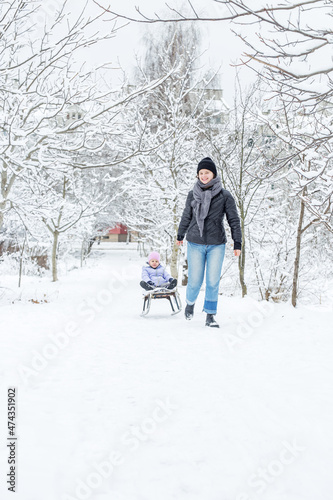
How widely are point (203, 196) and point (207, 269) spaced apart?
91 centimetres

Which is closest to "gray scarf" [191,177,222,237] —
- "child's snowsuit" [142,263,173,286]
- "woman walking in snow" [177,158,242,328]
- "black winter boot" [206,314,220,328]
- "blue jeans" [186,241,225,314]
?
"woman walking in snow" [177,158,242,328]

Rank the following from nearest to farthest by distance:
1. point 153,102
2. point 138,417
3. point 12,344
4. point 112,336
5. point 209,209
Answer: point 138,417 → point 12,344 → point 112,336 → point 209,209 → point 153,102

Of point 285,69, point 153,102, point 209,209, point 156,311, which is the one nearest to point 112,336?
point 209,209

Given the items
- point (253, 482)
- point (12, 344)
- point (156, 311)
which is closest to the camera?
point (253, 482)

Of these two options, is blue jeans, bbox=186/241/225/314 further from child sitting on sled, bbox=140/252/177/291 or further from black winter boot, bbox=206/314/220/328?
child sitting on sled, bbox=140/252/177/291

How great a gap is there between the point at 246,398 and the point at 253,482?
862 millimetres

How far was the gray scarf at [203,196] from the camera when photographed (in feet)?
15.1

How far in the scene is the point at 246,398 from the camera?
2330mm

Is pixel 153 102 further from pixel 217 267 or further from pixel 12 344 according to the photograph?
pixel 12 344

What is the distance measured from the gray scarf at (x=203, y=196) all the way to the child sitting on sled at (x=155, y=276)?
4.41ft

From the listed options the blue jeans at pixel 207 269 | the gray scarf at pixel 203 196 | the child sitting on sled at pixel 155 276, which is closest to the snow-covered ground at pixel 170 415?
the blue jeans at pixel 207 269

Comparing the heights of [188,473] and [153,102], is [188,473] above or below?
below

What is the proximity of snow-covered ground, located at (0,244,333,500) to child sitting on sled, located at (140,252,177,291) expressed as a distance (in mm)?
1724

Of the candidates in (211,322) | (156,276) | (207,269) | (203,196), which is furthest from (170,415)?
(156,276)
